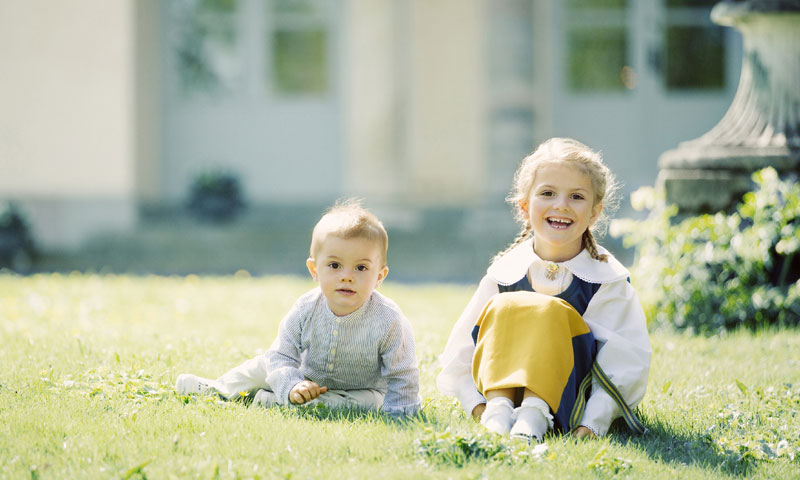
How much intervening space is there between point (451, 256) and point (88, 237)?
4.59 m

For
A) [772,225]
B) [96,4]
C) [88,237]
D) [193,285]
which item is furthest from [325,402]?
[96,4]

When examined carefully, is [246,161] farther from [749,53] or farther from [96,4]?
[749,53]

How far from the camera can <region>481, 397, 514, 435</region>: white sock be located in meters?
A: 3.04

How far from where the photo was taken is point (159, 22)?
12.6m

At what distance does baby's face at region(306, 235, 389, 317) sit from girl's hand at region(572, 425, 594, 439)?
0.90 metres

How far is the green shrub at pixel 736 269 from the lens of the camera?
5.52 meters

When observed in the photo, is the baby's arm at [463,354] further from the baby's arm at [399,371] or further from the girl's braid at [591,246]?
the girl's braid at [591,246]

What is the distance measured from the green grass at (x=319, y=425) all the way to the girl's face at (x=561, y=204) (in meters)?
0.75

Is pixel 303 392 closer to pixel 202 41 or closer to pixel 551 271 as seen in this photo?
pixel 551 271

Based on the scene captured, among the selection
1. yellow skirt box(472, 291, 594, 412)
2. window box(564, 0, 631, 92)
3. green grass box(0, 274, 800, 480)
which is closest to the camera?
green grass box(0, 274, 800, 480)

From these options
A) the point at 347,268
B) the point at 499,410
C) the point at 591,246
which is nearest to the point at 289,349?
the point at 347,268

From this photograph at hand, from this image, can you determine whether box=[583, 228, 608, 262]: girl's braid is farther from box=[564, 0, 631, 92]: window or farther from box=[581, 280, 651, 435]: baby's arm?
box=[564, 0, 631, 92]: window

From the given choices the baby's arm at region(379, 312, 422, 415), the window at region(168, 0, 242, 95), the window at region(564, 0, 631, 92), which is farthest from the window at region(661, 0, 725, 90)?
the baby's arm at region(379, 312, 422, 415)

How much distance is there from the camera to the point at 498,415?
309cm
